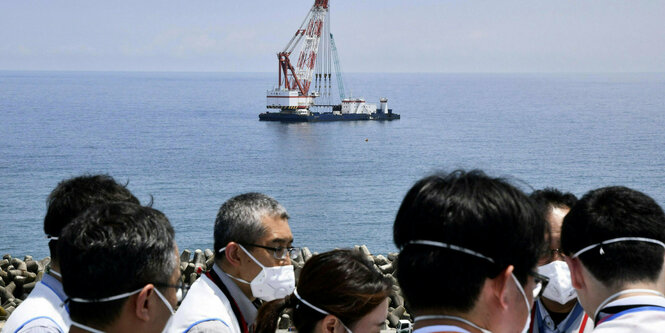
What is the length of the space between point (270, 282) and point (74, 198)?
3.49 ft

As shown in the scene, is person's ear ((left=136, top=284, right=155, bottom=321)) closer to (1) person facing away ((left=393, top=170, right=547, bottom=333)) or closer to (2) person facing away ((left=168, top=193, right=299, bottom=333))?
(1) person facing away ((left=393, top=170, right=547, bottom=333))

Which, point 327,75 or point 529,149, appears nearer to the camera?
point 529,149

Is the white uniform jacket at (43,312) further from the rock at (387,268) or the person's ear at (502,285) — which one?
the rock at (387,268)

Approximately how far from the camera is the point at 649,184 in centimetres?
6150

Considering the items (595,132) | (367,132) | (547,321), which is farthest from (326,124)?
(547,321)

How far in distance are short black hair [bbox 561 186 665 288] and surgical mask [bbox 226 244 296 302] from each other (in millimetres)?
1590

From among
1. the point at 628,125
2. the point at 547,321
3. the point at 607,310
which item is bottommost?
the point at 628,125

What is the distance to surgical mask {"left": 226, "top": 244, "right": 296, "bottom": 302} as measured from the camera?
3926 mm

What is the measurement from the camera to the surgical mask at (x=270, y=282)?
3926 millimetres

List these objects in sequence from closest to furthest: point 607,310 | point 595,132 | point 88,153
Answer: point 607,310 → point 88,153 → point 595,132

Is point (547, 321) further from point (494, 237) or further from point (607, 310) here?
point (494, 237)

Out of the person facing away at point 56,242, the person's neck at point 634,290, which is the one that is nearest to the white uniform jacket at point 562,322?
the person's neck at point 634,290

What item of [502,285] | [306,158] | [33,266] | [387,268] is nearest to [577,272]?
[502,285]

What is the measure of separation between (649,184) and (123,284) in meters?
64.3
